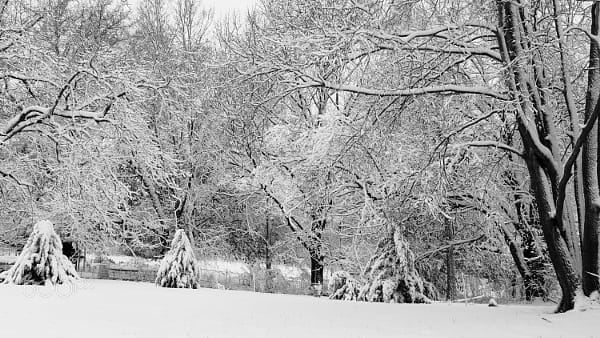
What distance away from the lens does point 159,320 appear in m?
7.21

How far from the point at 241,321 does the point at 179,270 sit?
25.4ft

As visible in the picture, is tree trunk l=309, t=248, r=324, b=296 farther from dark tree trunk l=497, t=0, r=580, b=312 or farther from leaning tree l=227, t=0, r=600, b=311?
dark tree trunk l=497, t=0, r=580, b=312

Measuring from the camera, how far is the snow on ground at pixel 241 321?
245 inches

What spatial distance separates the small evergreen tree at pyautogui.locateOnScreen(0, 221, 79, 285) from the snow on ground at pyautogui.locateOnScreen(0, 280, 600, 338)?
2.61 m

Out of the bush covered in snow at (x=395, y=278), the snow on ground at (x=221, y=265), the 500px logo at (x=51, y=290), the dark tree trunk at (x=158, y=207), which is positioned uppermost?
the dark tree trunk at (x=158, y=207)

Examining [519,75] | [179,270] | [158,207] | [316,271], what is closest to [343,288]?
[179,270]

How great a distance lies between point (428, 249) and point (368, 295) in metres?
4.54

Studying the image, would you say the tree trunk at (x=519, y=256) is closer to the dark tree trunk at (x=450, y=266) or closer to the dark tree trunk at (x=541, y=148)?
the dark tree trunk at (x=450, y=266)

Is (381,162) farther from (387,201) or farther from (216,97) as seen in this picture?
(216,97)

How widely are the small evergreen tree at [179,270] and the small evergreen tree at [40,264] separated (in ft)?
8.12

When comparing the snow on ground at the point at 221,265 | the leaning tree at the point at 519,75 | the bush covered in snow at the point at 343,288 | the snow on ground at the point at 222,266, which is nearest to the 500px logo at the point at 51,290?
the leaning tree at the point at 519,75

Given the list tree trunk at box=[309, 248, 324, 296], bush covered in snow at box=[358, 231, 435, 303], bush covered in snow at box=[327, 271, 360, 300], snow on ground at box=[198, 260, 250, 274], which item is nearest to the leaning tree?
bush covered in snow at box=[358, 231, 435, 303]

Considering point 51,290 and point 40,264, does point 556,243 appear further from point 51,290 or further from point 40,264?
point 40,264

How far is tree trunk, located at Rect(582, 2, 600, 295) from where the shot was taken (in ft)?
27.5
